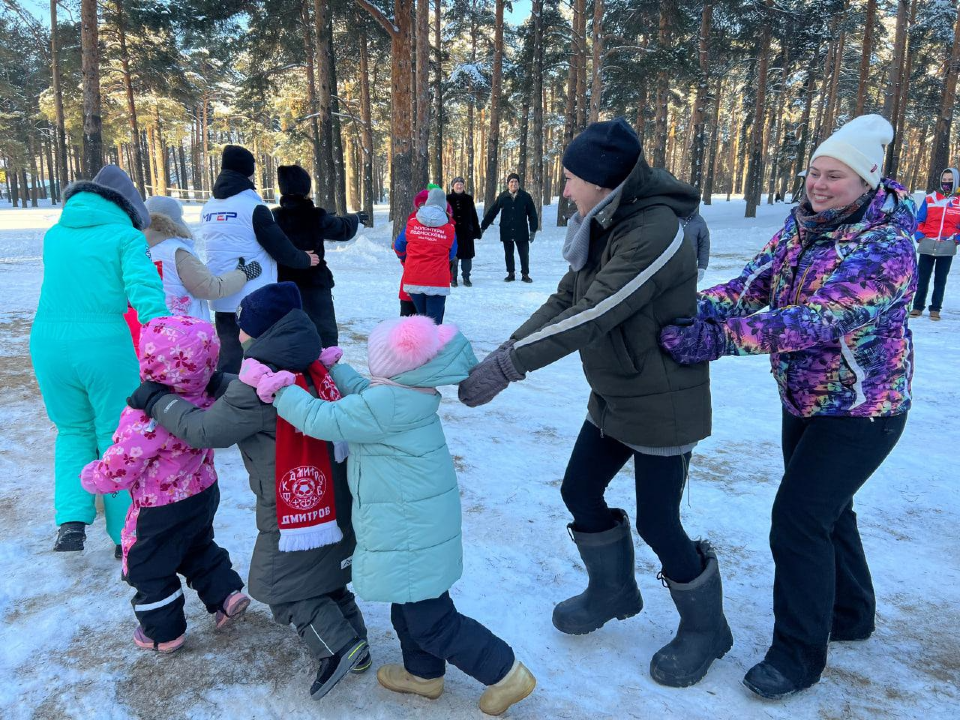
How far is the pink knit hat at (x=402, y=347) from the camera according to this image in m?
2.02

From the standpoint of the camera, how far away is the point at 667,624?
110 inches

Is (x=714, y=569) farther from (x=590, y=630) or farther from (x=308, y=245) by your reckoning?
(x=308, y=245)

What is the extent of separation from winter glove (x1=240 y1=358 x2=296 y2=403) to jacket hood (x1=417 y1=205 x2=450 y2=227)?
19.9 ft

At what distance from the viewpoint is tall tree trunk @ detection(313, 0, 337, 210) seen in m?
16.2

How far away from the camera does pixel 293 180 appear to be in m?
5.06

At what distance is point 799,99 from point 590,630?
38.0m

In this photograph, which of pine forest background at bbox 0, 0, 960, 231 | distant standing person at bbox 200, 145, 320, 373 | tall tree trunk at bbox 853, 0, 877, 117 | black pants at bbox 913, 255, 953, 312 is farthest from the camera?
tall tree trunk at bbox 853, 0, 877, 117

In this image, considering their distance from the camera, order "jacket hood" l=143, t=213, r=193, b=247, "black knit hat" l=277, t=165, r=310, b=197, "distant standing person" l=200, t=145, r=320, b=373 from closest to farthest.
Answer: "jacket hood" l=143, t=213, r=193, b=247, "distant standing person" l=200, t=145, r=320, b=373, "black knit hat" l=277, t=165, r=310, b=197

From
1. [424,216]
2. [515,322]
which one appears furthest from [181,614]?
[515,322]

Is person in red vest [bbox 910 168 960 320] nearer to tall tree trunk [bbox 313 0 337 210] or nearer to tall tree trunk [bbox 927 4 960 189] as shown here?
tall tree trunk [bbox 927 4 960 189]

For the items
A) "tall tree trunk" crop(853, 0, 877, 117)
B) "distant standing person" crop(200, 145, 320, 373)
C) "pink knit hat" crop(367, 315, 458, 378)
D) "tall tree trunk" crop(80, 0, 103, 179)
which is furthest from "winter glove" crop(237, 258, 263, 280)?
"tall tree trunk" crop(853, 0, 877, 117)

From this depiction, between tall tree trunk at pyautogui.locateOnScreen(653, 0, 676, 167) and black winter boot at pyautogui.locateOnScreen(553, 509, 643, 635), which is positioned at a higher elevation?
tall tree trunk at pyautogui.locateOnScreen(653, 0, 676, 167)

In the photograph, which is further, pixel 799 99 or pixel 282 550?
pixel 799 99

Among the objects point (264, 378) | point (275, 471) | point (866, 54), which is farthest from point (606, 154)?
point (866, 54)
